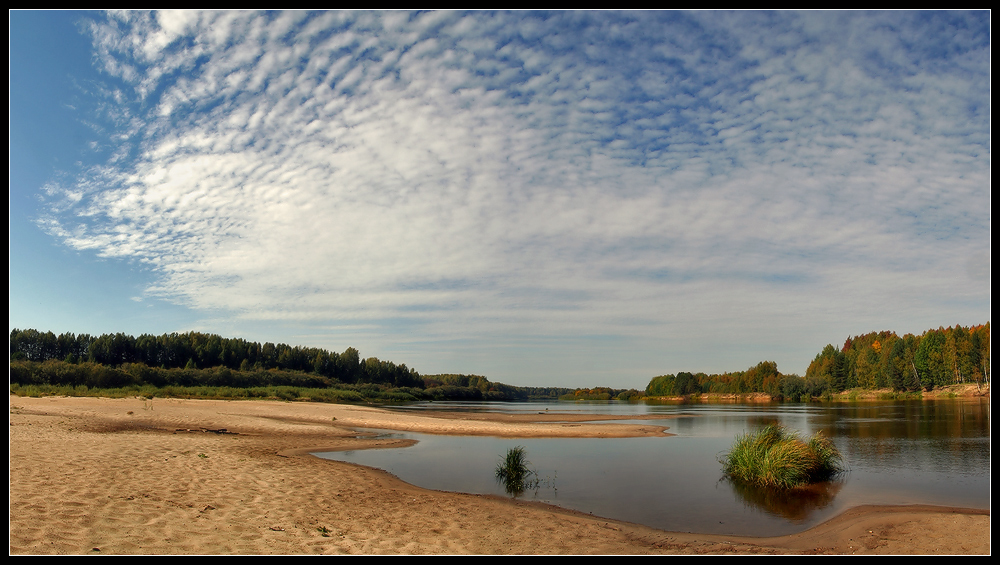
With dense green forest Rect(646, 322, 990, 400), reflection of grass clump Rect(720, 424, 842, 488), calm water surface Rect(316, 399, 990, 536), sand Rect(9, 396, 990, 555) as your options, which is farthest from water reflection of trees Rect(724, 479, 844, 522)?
dense green forest Rect(646, 322, 990, 400)

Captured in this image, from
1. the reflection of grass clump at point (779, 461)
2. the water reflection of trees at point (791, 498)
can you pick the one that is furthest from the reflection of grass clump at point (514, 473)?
the reflection of grass clump at point (779, 461)

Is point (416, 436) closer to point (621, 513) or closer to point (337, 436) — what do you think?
point (337, 436)

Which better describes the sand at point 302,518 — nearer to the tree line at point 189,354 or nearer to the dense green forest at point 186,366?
the dense green forest at point 186,366

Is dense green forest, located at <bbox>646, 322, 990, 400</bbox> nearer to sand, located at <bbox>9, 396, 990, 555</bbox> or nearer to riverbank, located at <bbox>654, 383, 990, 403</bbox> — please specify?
riverbank, located at <bbox>654, 383, 990, 403</bbox>

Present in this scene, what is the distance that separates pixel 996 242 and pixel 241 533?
13842 mm

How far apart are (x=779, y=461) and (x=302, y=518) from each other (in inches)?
584

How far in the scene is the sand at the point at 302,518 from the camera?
28.3 ft

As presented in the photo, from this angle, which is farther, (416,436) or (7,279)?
(416,436)

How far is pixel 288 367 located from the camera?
5103 inches

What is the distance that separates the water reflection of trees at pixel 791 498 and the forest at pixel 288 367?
230 feet

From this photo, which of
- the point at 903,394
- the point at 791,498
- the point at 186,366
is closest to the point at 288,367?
the point at 186,366

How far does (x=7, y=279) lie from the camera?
790 centimetres
